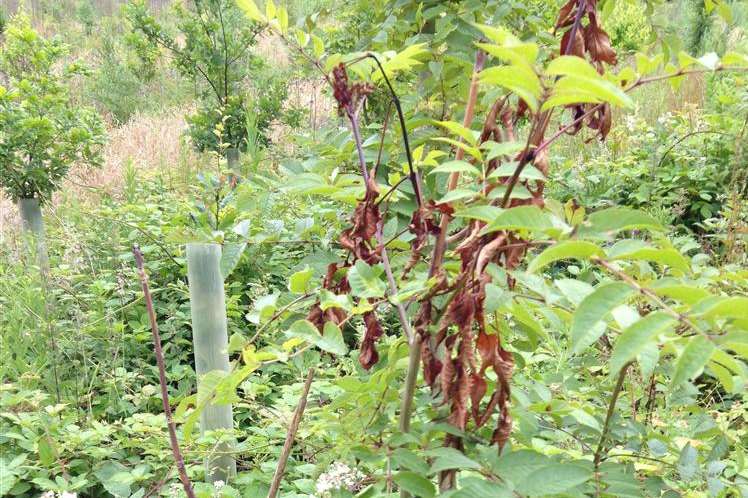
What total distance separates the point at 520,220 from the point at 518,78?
0.13 meters

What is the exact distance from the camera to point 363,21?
4414mm

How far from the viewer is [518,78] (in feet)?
2.04

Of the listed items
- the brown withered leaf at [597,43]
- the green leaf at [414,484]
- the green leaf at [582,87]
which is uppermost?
the brown withered leaf at [597,43]

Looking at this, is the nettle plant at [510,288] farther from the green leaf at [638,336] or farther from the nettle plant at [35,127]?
the nettle plant at [35,127]

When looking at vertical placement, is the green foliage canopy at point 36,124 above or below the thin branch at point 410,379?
above

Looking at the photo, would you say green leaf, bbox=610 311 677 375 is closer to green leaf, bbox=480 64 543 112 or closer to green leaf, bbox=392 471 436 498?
green leaf, bbox=480 64 543 112

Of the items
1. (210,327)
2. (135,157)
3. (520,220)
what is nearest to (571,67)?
(520,220)

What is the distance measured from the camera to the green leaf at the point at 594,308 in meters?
0.60

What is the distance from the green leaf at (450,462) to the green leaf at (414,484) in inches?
2.3

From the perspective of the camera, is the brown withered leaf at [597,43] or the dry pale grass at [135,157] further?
the dry pale grass at [135,157]

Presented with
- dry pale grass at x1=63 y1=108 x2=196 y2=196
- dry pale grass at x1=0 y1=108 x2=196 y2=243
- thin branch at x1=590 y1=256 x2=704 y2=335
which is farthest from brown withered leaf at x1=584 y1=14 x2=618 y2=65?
dry pale grass at x1=63 y1=108 x2=196 y2=196

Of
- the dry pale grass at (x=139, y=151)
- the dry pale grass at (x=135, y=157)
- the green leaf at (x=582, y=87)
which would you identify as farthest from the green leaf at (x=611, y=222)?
the dry pale grass at (x=139, y=151)

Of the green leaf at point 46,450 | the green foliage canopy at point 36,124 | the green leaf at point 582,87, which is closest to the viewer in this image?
the green leaf at point 582,87

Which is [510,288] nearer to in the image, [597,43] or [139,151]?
[597,43]
